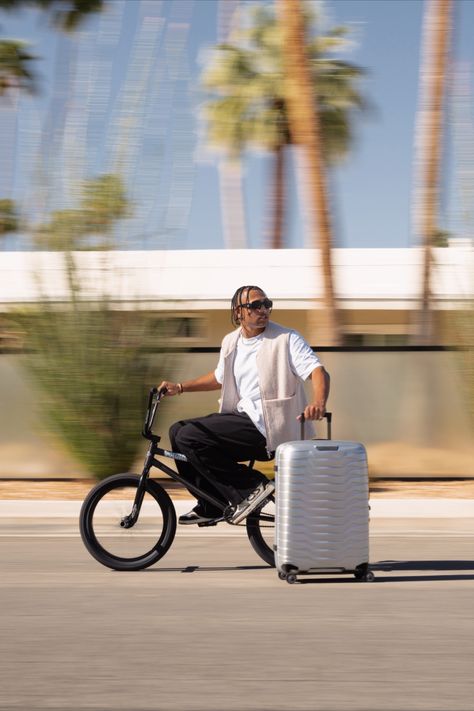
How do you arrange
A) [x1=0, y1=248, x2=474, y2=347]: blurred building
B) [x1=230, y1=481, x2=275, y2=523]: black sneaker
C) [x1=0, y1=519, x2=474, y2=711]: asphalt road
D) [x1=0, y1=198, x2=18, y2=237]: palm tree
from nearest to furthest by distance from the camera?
[x1=0, y1=519, x2=474, y2=711]: asphalt road < [x1=230, y1=481, x2=275, y2=523]: black sneaker < [x1=0, y1=198, x2=18, y2=237]: palm tree < [x1=0, y1=248, x2=474, y2=347]: blurred building

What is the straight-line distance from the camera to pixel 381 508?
1250cm

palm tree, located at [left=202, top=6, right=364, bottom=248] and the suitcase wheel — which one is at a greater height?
palm tree, located at [left=202, top=6, right=364, bottom=248]

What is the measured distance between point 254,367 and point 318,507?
1.10 metres

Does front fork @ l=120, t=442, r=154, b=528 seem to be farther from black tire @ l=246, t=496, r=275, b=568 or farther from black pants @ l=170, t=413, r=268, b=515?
black tire @ l=246, t=496, r=275, b=568

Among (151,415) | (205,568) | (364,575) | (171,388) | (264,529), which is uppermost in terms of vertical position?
(171,388)

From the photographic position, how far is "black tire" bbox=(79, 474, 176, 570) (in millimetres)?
8164

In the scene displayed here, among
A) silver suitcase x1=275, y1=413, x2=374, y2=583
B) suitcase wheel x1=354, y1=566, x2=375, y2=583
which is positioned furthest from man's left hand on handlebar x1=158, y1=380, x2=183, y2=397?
suitcase wheel x1=354, y1=566, x2=375, y2=583

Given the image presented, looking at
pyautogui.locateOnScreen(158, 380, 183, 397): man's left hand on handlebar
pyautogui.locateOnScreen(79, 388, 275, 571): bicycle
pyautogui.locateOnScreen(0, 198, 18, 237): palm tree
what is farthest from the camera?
pyautogui.locateOnScreen(0, 198, 18, 237): palm tree

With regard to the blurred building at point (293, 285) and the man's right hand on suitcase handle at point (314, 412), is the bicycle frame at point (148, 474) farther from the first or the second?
the blurred building at point (293, 285)

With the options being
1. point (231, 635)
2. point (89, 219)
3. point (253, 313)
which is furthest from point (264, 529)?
point (89, 219)

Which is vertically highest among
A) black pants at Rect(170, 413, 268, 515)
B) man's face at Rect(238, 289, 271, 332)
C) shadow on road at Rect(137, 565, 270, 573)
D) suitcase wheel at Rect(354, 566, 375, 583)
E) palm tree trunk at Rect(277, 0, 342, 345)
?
palm tree trunk at Rect(277, 0, 342, 345)

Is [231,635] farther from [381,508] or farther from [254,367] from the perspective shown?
[381,508]

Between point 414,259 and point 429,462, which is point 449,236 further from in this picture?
point 414,259

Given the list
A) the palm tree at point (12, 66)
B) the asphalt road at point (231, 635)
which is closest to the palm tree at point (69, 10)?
the palm tree at point (12, 66)
